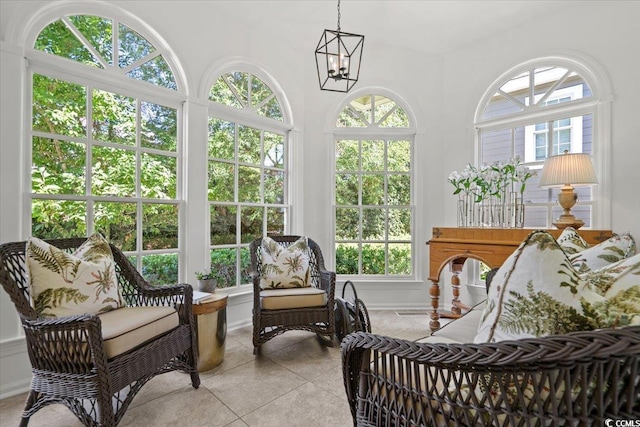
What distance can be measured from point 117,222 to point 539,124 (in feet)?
13.3

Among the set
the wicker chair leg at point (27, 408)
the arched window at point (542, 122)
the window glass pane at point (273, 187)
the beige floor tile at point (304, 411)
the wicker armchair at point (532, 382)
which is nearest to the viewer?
the wicker armchair at point (532, 382)

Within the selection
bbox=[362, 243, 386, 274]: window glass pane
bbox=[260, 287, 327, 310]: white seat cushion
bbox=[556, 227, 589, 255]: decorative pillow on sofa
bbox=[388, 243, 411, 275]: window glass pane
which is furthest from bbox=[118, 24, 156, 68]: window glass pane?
bbox=[556, 227, 589, 255]: decorative pillow on sofa

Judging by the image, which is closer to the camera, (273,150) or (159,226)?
(159,226)

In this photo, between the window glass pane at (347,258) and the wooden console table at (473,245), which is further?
the window glass pane at (347,258)

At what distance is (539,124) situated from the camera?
3145mm

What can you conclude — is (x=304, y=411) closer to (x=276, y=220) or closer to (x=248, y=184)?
(x=276, y=220)

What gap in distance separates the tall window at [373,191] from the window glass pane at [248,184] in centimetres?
98

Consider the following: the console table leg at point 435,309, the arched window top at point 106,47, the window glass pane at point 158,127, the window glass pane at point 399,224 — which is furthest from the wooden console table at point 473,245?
the arched window top at point 106,47

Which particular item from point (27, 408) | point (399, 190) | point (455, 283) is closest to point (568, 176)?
point (455, 283)

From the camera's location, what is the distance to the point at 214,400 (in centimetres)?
182

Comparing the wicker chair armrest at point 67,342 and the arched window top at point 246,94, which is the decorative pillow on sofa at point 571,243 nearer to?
the wicker chair armrest at point 67,342

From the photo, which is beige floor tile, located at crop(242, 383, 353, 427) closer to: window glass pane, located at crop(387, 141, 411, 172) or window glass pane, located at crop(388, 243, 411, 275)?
window glass pane, located at crop(388, 243, 411, 275)

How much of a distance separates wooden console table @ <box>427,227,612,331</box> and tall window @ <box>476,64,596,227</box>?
2.17 ft

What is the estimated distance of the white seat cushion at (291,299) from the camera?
240 centimetres
